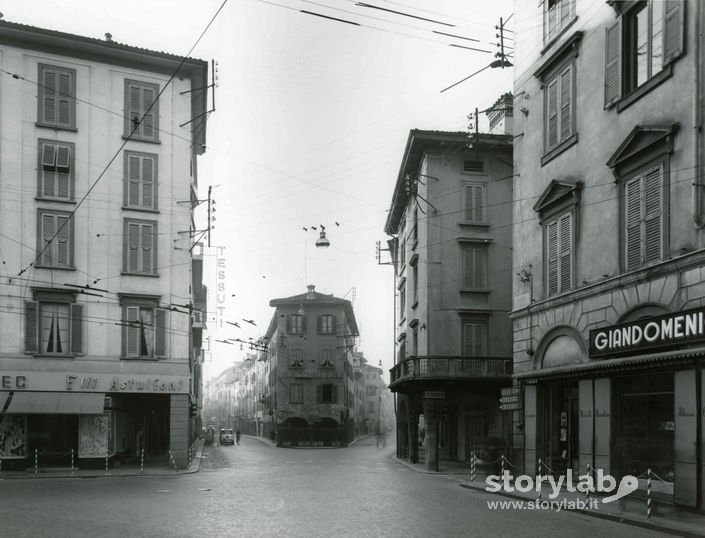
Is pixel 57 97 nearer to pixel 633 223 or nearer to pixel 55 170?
pixel 55 170

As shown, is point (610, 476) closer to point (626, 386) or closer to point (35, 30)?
point (626, 386)

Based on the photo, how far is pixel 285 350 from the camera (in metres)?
72.8

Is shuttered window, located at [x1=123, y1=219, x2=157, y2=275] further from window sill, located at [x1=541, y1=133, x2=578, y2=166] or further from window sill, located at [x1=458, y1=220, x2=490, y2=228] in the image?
window sill, located at [x1=541, y1=133, x2=578, y2=166]

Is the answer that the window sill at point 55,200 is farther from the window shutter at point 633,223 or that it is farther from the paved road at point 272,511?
the window shutter at point 633,223

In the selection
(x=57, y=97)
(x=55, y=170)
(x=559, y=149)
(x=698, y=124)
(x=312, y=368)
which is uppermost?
(x=57, y=97)

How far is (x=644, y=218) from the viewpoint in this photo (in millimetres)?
17922

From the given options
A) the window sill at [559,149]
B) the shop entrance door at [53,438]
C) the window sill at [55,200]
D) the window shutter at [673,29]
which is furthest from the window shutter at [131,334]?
the window shutter at [673,29]

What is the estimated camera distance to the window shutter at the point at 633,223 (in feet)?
59.8

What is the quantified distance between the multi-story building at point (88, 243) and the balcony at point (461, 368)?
10.3 meters

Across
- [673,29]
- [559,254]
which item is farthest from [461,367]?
[673,29]

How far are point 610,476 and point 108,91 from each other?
24.9 meters

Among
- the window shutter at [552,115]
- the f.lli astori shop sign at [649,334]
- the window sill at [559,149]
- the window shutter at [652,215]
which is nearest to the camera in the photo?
the f.lli astori shop sign at [649,334]

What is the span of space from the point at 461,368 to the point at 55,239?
59.2 feet

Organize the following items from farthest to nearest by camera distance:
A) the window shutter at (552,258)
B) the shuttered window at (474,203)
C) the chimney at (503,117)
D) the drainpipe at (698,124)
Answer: the chimney at (503,117), the shuttered window at (474,203), the window shutter at (552,258), the drainpipe at (698,124)
